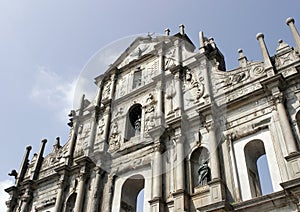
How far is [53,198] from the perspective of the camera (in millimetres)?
14844

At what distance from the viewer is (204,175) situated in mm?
11102

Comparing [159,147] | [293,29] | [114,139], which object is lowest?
[159,147]

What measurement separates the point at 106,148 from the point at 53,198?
2.95 metres

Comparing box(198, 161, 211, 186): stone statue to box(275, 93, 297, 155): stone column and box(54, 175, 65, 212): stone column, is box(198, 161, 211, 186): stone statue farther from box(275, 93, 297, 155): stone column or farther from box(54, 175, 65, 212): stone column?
box(54, 175, 65, 212): stone column

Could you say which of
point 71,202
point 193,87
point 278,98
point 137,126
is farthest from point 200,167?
point 71,202

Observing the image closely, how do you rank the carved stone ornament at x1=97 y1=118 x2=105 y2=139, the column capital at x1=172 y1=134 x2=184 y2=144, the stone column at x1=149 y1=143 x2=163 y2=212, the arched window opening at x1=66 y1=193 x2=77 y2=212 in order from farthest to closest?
1. the carved stone ornament at x1=97 y1=118 x2=105 y2=139
2. the arched window opening at x1=66 y1=193 x2=77 y2=212
3. the column capital at x1=172 y1=134 x2=184 y2=144
4. the stone column at x1=149 y1=143 x2=163 y2=212

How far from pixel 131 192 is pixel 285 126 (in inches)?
→ 242

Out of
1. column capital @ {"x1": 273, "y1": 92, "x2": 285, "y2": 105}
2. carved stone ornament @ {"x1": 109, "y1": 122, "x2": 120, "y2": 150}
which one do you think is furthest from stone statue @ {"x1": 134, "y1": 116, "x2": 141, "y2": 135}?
column capital @ {"x1": 273, "y1": 92, "x2": 285, "y2": 105}

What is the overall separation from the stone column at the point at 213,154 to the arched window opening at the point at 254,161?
875mm

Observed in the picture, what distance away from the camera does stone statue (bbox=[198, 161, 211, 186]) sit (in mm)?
11031

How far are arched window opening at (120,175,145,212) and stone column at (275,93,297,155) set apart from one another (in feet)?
17.0

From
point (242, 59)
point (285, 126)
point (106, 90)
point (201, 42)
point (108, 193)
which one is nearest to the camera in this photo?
point (285, 126)

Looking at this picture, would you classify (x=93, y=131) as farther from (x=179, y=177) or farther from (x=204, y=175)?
(x=204, y=175)

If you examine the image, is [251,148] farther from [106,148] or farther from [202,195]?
[106,148]
